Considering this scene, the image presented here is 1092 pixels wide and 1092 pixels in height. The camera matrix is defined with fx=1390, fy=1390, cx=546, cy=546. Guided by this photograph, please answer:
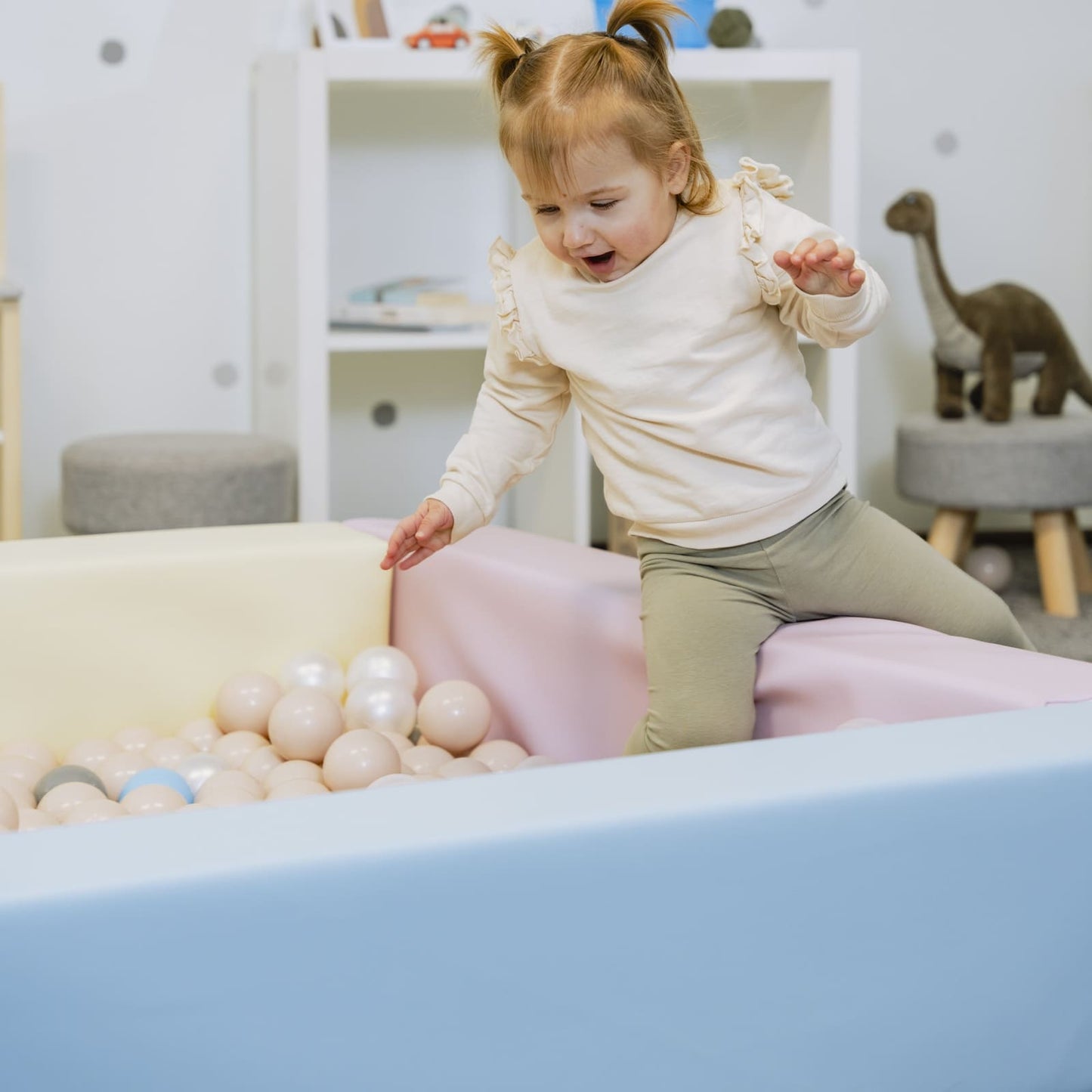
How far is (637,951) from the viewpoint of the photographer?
54 cm

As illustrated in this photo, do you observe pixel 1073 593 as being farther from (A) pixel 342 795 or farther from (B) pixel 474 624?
(A) pixel 342 795

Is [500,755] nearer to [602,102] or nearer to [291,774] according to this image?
[291,774]

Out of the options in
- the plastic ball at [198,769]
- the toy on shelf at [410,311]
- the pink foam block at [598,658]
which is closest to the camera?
the pink foam block at [598,658]

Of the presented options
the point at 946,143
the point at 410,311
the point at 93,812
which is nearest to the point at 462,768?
the point at 93,812

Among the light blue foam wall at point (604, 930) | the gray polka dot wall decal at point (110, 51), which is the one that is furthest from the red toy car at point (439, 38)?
the light blue foam wall at point (604, 930)

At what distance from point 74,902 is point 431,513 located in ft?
1.95

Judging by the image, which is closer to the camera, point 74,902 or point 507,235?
point 74,902

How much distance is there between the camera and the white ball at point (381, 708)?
121cm

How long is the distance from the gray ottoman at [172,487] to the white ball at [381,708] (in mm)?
915

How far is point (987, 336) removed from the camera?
95.9 inches

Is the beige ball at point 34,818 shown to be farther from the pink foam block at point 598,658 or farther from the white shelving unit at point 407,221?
the white shelving unit at point 407,221

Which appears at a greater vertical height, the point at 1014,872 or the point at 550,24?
the point at 550,24

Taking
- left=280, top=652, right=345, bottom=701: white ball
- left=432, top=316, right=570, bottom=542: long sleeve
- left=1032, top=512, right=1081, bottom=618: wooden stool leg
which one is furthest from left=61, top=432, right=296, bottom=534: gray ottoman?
left=1032, top=512, right=1081, bottom=618: wooden stool leg

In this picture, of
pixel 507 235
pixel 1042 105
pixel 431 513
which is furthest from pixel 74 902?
pixel 1042 105
